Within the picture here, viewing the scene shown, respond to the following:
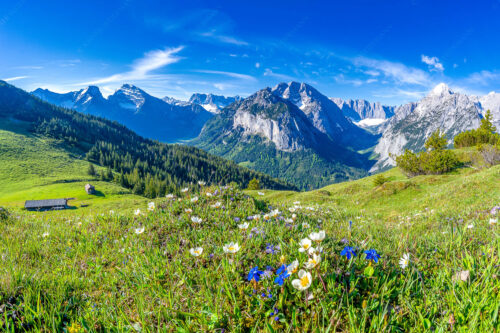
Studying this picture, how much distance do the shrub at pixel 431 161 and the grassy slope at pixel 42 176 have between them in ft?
214

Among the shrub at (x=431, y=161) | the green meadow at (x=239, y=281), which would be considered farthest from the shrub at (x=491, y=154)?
the green meadow at (x=239, y=281)

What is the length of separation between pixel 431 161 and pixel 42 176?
160m

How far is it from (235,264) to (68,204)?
102m

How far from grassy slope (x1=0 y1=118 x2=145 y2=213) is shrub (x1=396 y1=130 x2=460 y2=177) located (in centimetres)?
6531

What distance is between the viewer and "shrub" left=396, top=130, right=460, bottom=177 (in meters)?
39.9

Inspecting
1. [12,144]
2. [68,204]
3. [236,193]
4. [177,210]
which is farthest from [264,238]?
[12,144]

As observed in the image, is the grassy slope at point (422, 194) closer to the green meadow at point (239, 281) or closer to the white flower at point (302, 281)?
the green meadow at point (239, 281)

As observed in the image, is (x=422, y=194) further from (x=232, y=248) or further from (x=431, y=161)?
(x=232, y=248)

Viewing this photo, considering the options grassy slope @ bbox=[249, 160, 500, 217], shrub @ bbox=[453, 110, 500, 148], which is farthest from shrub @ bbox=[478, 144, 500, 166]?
shrub @ bbox=[453, 110, 500, 148]

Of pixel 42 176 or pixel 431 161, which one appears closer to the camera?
pixel 431 161

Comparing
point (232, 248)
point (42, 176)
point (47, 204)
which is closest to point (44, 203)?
point (47, 204)

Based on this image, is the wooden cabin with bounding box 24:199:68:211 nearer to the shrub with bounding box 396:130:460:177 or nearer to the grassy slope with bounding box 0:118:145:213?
the grassy slope with bounding box 0:118:145:213

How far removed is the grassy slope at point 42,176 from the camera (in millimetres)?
90875

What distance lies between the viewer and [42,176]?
117500 millimetres
